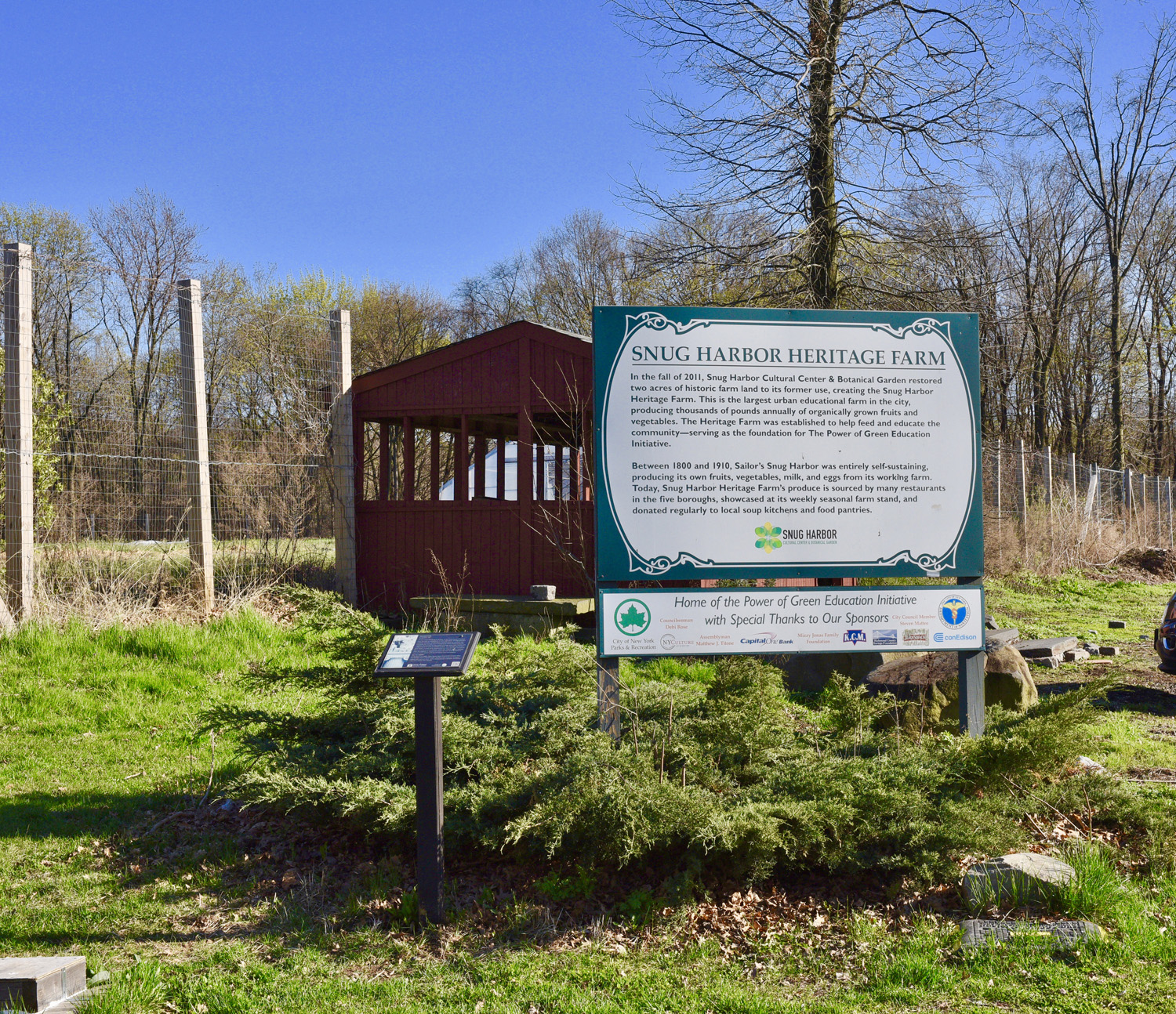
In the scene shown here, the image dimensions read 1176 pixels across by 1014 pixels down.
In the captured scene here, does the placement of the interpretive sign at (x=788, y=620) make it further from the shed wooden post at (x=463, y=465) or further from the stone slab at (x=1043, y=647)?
the shed wooden post at (x=463, y=465)

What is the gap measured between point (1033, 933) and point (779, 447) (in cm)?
263

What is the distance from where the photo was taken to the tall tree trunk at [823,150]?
38.0 ft

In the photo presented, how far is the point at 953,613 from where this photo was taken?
Answer: 5375mm

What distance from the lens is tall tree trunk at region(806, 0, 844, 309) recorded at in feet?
38.0

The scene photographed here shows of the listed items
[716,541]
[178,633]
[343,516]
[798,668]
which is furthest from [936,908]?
[343,516]

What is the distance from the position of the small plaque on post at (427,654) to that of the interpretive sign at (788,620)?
1120 millimetres

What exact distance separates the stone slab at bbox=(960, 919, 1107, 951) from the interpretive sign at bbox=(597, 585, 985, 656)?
1717mm

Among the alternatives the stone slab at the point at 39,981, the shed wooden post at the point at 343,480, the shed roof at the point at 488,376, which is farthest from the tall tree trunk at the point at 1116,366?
the stone slab at the point at 39,981

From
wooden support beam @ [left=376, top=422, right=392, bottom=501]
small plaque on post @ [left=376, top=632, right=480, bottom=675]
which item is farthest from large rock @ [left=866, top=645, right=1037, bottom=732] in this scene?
wooden support beam @ [left=376, top=422, right=392, bottom=501]

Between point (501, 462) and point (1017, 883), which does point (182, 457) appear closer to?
point (501, 462)

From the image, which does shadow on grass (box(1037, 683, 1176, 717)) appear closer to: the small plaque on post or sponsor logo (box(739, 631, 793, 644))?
sponsor logo (box(739, 631, 793, 644))

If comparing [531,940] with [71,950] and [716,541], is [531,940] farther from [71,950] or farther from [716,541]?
[716,541]

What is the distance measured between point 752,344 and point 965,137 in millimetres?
8167

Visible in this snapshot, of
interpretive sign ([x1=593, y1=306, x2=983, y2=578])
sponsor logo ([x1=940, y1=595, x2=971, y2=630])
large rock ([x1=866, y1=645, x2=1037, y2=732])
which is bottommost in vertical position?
large rock ([x1=866, y1=645, x2=1037, y2=732])
